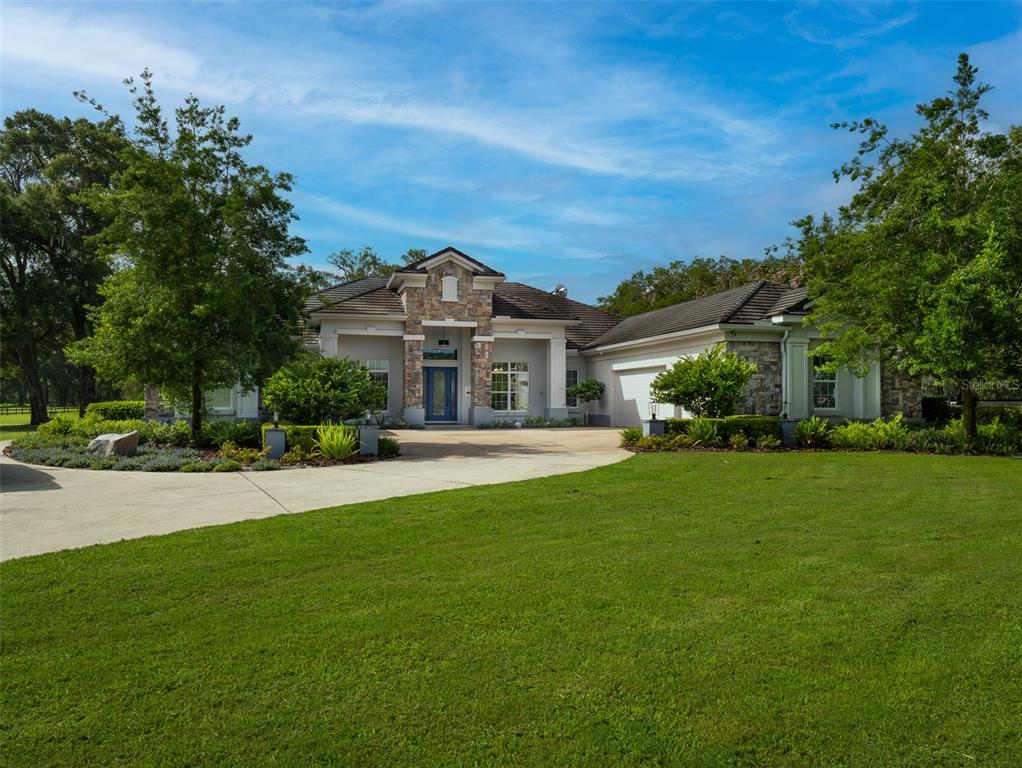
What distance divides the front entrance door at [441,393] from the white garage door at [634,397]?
20.4 ft

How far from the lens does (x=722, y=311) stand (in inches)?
833

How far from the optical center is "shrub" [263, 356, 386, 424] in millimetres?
15242

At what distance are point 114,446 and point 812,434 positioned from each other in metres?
15.1

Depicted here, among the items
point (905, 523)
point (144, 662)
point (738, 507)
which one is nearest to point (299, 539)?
point (144, 662)

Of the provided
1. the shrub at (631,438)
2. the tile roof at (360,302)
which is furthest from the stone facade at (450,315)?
the shrub at (631,438)

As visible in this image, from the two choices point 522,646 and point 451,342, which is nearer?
point 522,646

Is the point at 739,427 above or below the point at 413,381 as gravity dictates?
below

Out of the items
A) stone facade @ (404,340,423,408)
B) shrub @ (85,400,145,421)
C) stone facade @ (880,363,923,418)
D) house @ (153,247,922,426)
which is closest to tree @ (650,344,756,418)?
house @ (153,247,922,426)

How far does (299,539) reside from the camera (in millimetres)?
6402

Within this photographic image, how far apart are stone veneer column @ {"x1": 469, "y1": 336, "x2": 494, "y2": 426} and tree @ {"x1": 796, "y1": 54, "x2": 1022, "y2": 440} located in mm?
11997

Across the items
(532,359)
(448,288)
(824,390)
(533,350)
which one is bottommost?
(824,390)

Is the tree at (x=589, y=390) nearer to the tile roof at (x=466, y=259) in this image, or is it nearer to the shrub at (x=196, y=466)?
the tile roof at (x=466, y=259)

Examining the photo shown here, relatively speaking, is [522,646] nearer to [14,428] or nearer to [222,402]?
[222,402]

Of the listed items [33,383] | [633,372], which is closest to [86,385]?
[33,383]
